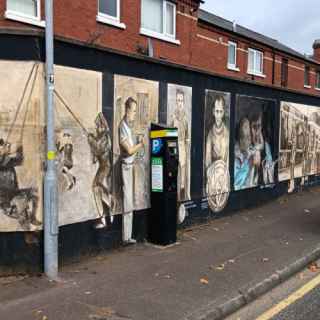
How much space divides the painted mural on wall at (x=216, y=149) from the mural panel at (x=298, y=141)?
314 cm

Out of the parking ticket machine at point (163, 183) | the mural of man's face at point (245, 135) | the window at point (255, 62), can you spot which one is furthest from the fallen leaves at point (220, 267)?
the window at point (255, 62)

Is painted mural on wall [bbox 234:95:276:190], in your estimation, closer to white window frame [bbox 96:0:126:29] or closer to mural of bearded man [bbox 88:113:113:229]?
mural of bearded man [bbox 88:113:113:229]

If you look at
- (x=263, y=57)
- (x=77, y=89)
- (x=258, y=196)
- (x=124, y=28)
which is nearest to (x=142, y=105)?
(x=77, y=89)

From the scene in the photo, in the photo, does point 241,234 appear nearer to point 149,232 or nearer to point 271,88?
point 149,232

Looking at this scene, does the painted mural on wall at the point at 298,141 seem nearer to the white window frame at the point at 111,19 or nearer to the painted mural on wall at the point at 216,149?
the painted mural on wall at the point at 216,149

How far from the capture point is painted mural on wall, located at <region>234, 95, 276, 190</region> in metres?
10.8

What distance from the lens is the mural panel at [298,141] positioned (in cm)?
1312

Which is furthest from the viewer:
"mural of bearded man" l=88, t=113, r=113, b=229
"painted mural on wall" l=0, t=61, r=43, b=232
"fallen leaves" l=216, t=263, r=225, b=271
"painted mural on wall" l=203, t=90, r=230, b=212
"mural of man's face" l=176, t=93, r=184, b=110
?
"painted mural on wall" l=203, t=90, r=230, b=212

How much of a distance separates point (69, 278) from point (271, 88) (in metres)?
7.86

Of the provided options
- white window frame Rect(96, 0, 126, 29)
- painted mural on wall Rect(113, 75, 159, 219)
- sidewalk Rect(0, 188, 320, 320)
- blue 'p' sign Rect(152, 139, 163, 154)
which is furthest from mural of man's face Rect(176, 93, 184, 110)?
white window frame Rect(96, 0, 126, 29)

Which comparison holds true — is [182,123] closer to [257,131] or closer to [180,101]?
[180,101]

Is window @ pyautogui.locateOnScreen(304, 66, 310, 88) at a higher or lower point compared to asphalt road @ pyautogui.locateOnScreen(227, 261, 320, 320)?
higher

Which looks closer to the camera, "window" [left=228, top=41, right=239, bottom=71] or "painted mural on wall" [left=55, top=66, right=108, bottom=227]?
"painted mural on wall" [left=55, top=66, right=108, bottom=227]

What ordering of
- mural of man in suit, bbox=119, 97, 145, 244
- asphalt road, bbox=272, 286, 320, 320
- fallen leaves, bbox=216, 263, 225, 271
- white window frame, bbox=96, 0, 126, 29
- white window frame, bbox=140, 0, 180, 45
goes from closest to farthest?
asphalt road, bbox=272, 286, 320, 320 < fallen leaves, bbox=216, 263, 225, 271 < mural of man in suit, bbox=119, 97, 145, 244 < white window frame, bbox=96, 0, 126, 29 < white window frame, bbox=140, 0, 180, 45
